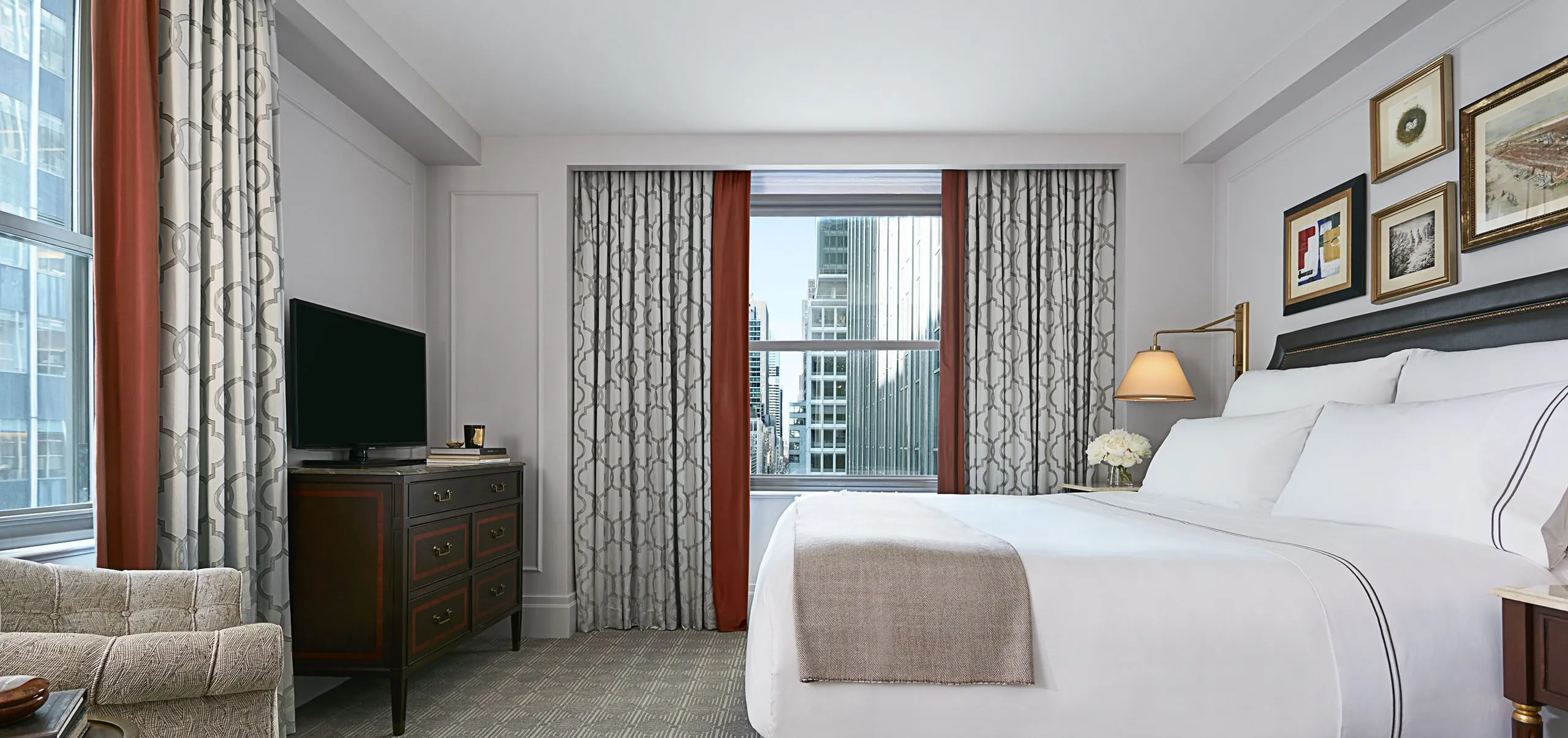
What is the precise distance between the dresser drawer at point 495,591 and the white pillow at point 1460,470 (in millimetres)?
3018

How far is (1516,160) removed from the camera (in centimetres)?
258

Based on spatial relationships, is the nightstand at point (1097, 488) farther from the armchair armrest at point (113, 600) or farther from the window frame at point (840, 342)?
the armchair armrest at point (113, 600)

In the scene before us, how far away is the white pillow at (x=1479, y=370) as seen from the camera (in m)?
2.20

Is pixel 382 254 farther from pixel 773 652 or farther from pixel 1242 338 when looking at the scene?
pixel 1242 338

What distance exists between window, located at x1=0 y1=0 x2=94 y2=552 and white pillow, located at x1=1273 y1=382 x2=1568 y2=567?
3.37 meters

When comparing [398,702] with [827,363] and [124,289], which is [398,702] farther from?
[827,363]

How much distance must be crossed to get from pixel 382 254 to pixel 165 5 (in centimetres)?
170

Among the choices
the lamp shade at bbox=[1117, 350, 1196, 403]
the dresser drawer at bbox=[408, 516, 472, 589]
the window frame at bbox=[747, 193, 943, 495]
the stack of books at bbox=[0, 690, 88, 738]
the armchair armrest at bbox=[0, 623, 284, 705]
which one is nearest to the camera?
the stack of books at bbox=[0, 690, 88, 738]

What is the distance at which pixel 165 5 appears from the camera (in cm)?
243

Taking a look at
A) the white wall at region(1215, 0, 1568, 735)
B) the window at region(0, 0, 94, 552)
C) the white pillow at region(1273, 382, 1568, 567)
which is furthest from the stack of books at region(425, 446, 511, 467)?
the white wall at region(1215, 0, 1568, 735)

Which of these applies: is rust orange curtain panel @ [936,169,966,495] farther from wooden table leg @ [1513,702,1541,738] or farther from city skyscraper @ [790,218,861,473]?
wooden table leg @ [1513,702,1541,738]

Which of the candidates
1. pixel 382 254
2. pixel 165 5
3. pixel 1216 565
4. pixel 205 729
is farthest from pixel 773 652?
pixel 382 254

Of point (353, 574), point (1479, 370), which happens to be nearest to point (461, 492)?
point (353, 574)

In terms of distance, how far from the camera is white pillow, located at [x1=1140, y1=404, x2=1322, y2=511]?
9.30 feet
